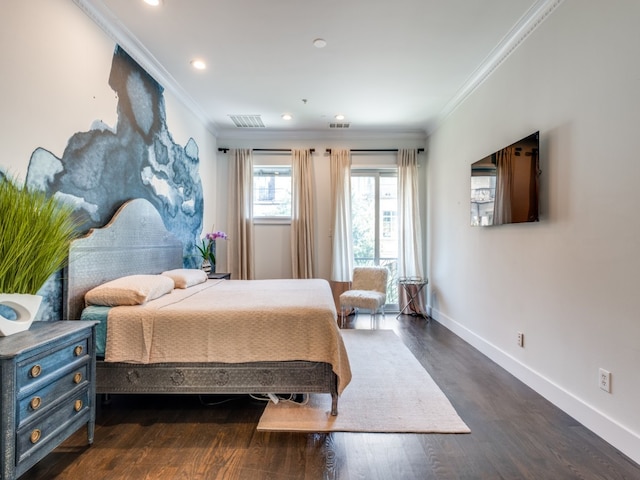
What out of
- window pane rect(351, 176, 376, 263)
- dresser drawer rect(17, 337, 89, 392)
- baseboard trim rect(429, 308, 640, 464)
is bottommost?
baseboard trim rect(429, 308, 640, 464)

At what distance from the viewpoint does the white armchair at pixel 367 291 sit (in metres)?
4.21

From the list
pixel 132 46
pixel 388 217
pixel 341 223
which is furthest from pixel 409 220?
pixel 132 46

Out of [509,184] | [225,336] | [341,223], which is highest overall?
[509,184]

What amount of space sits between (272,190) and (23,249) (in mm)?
3886

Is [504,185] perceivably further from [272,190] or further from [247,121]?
[247,121]

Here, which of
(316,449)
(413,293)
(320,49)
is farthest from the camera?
(413,293)

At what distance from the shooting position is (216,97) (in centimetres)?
398

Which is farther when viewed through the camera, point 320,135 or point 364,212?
point 364,212

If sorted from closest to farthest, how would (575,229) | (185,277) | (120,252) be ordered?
(575,229)
(120,252)
(185,277)

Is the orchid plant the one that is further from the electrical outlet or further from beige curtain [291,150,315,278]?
the electrical outlet

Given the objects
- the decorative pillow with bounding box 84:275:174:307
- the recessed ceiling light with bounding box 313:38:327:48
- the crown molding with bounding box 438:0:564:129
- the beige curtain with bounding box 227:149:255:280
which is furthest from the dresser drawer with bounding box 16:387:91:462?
the crown molding with bounding box 438:0:564:129

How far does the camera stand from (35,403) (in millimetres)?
1456

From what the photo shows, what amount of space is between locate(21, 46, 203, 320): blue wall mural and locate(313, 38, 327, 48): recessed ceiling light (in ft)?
5.52

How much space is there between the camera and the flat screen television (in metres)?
2.52
